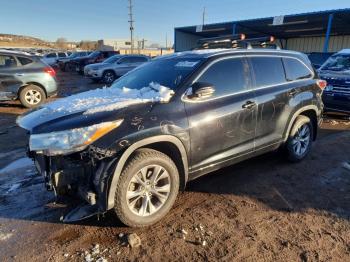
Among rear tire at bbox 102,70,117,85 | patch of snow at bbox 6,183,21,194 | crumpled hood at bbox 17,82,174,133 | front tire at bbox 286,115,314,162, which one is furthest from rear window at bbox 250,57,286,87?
rear tire at bbox 102,70,117,85

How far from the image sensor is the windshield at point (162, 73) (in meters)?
3.88

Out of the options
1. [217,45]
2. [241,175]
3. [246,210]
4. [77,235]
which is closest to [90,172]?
[77,235]

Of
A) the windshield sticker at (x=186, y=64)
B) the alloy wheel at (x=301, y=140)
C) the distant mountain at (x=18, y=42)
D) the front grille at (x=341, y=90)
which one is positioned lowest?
the alloy wheel at (x=301, y=140)

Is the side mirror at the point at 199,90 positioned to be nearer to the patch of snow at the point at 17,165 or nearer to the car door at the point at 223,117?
the car door at the point at 223,117

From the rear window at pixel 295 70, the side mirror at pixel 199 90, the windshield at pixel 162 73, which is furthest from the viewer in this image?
the rear window at pixel 295 70

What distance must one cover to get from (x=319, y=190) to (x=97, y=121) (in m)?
3.07

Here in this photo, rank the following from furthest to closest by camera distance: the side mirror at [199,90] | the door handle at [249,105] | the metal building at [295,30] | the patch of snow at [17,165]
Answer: the metal building at [295,30] → the patch of snow at [17,165] → the door handle at [249,105] → the side mirror at [199,90]

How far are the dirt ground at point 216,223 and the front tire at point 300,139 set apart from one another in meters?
0.29

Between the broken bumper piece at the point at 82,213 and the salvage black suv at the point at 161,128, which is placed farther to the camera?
the broken bumper piece at the point at 82,213

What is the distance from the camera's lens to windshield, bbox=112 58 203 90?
3.88 metres

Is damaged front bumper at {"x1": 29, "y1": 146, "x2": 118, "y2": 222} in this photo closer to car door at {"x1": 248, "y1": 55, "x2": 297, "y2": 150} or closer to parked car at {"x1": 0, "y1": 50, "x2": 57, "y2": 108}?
car door at {"x1": 248, "y1": 55, "x2": 297, "y2": 150}

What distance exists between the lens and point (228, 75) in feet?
13.5

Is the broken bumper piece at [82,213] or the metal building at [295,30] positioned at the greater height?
the metal building at [295,30]

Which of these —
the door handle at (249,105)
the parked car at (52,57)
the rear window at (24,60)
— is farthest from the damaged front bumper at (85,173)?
the parked car at (52,57)
